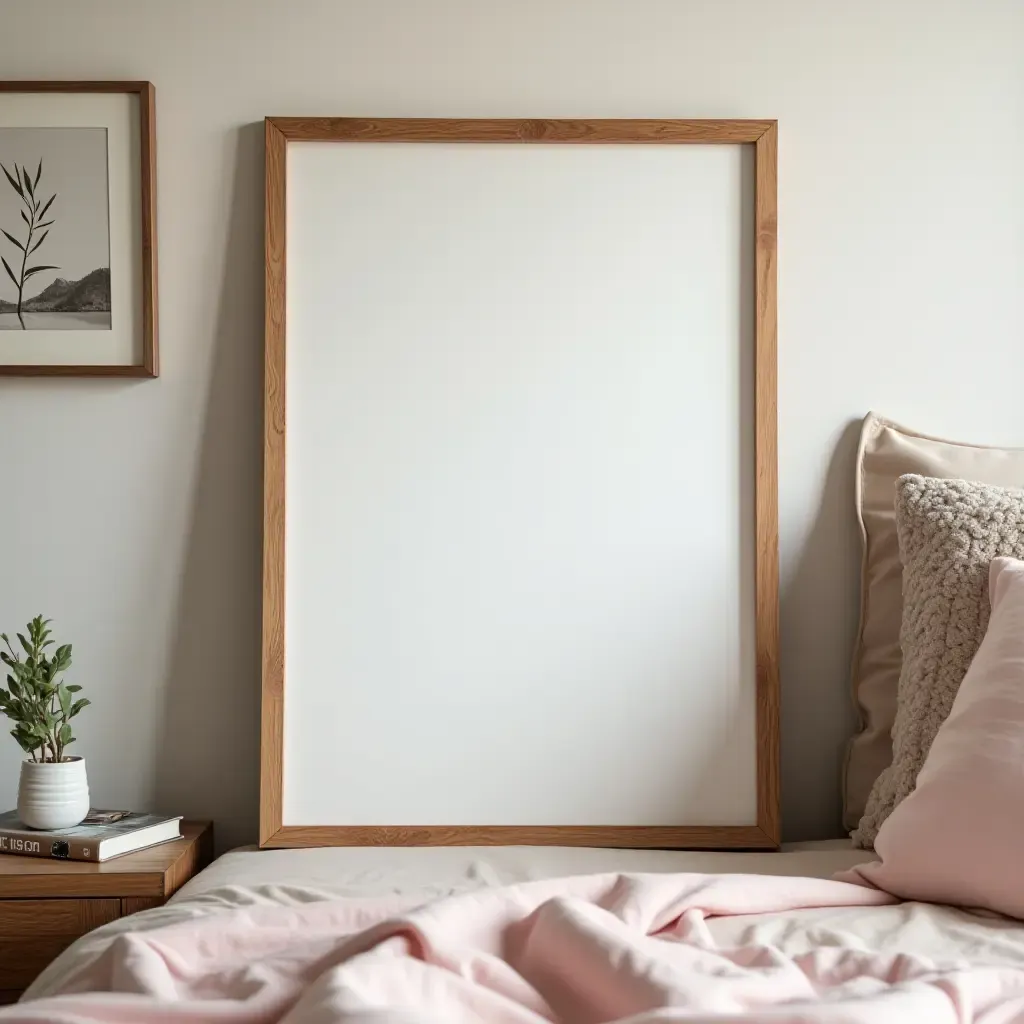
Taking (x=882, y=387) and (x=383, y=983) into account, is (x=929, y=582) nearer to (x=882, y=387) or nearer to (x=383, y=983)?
(x=882, y=387)

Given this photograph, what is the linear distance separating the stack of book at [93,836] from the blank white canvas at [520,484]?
0.25 metres

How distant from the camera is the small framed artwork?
6.31 feet

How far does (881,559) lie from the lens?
1.90 m

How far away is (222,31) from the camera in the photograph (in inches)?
76.4

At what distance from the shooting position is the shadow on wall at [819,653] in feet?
6.44

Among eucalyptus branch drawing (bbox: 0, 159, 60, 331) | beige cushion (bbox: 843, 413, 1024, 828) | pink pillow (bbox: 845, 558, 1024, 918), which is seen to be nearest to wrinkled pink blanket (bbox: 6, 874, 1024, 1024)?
pink pillow (bbox: 845, 558, 1024, 918)

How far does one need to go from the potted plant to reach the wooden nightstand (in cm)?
12

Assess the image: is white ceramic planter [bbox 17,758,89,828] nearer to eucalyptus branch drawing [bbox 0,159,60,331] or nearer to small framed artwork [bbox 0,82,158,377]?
small framed artwork [bbox 0,82,158,377]

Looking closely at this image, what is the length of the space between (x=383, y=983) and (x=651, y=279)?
4.38 ft

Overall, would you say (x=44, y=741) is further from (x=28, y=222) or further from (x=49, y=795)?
(x=28, y=222)

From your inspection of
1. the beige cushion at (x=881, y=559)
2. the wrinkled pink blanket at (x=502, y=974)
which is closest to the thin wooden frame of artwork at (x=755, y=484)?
the beige cushion at (x=881, y=559)

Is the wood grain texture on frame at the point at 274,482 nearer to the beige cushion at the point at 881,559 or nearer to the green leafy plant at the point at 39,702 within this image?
→ the green leafy plant at the point at 39,702

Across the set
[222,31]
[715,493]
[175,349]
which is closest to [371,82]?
[222,31]

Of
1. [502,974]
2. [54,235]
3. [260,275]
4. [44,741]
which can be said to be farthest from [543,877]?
[54,235]
